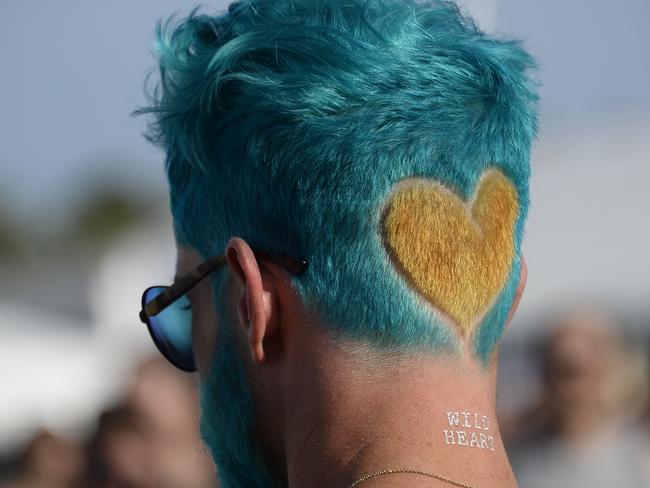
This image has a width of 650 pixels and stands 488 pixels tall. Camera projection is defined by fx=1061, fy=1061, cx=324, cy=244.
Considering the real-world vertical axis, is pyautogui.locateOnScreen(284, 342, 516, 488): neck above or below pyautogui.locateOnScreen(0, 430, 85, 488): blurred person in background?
above

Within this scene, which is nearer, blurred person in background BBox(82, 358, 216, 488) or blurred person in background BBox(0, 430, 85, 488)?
blurred person in background BBox(82, 358, 216, 488)

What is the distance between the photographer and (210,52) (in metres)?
1.86

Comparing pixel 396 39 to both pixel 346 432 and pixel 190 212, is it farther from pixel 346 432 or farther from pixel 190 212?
pixel 346 432

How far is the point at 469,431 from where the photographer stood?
65.6 inches

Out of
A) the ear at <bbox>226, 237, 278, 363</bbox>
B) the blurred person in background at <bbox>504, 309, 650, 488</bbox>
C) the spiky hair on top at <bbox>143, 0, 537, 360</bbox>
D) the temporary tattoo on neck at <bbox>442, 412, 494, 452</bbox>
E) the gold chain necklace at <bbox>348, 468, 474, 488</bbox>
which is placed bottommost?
the blurred person in background at <bbox>504, 309, 650, 488</bbox>

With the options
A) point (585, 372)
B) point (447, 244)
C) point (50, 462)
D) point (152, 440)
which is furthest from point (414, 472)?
point (50, 462)

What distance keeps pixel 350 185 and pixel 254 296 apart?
0.24 m

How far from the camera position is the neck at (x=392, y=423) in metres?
1.63

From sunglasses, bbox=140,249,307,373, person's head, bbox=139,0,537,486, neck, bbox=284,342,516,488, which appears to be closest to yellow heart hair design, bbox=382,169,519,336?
person's head, bbox=139,0,537,486

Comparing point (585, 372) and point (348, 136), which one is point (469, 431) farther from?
point (585, 372)

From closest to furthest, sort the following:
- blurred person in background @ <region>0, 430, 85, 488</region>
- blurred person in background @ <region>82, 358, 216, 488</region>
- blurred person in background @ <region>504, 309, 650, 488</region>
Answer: blurred person in background @ <region>504, 309, 650, 488</region>, blurred person in background @ <region>82, 358, 216, 488</region>, blurred person in background @ <region>0, 430, 85, 488</region>

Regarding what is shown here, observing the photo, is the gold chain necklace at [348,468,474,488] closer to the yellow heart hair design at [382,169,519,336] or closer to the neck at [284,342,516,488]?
the neck at [284,342,516,488]

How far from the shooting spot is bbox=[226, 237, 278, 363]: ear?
1.70m

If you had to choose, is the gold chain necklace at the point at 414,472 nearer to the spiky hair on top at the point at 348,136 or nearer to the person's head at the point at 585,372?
the spiky hair on top at the point at 348,136
